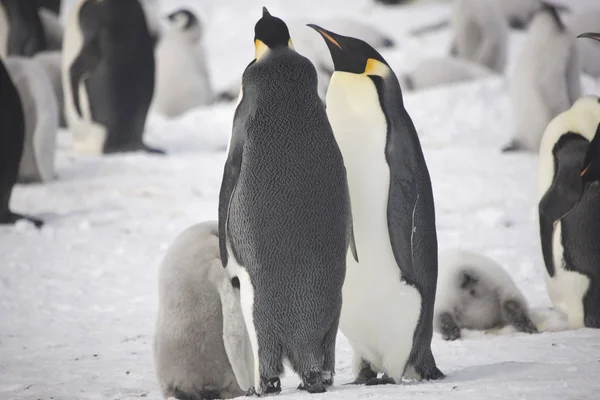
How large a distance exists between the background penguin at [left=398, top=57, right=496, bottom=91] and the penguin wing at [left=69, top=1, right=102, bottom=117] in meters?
4.32

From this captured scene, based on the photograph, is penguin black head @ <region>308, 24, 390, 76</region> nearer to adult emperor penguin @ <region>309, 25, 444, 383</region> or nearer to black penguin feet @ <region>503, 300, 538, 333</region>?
adult emperor penguin @ <region>309, 25, 444, 383</region>

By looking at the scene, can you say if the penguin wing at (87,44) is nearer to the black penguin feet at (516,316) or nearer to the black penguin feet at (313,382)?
the black penguin feet at (516,316)

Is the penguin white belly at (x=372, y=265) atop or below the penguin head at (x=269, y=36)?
below

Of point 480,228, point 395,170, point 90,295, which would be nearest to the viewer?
point 395,170

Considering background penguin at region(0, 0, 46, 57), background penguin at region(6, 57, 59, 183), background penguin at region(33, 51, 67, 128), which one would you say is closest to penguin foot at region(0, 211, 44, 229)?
background penguin at region(6, 57, 59, 183)

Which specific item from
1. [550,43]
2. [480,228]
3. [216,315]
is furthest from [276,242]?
[550,43]

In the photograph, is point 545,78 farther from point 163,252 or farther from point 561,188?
point 561,188

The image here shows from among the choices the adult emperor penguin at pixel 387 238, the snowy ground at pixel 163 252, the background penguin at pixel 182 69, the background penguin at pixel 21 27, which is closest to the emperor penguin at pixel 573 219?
the snowy ground at pixel 163 252

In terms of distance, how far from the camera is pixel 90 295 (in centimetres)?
540

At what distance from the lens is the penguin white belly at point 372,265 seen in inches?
138

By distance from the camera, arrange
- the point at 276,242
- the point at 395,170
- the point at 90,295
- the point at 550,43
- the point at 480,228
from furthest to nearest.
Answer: the point at 550,43, the point at 480,228, the point at 90,295, the point at 395,170, the point at 276,242

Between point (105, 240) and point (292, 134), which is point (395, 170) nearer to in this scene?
point (292, 134)

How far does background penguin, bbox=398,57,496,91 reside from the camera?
1219 cm

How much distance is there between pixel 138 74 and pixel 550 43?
3433 mm
